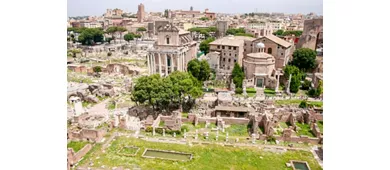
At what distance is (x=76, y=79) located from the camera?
119 ft

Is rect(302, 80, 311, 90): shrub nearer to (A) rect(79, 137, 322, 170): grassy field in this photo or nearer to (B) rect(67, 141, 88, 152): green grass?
(A) rect(79, 137, 322, 170): grassy field

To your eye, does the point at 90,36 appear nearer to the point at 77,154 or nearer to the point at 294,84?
the point at 294,84

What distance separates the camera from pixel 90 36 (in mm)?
66125

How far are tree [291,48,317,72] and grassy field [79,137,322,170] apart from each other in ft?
68.3

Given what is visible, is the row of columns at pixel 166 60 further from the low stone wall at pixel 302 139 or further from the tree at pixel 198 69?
the low stone wall at pixel 302 139

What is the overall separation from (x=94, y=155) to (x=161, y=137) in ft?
14.9

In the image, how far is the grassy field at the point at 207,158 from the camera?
15172 mm

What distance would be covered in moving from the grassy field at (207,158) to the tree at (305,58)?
68.3 feet

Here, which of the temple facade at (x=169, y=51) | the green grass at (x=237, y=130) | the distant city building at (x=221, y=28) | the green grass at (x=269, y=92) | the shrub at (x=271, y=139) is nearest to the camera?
the shrub at (x=271, y=139)

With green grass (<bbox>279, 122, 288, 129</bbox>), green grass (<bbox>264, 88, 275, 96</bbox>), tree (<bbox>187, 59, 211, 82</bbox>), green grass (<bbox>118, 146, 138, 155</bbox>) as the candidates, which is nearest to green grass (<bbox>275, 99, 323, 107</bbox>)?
green grass (<bbox>264, 88, 275, 96</bbox>)

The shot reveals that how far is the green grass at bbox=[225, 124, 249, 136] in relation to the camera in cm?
1945

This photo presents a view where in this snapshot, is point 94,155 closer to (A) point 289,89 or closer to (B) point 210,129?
(B) point 210,129

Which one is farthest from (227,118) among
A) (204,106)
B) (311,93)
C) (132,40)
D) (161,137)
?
(132,40)

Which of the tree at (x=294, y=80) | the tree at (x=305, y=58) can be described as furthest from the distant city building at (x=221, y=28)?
the tree at (x=294, y=80)
